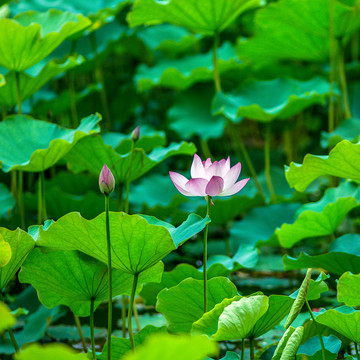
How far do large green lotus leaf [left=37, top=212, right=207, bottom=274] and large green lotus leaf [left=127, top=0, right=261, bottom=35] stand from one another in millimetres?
960

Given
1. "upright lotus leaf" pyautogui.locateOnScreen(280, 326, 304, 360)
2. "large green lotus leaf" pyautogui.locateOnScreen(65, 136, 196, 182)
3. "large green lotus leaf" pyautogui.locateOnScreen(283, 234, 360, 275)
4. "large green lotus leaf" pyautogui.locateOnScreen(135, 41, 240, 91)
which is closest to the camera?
"upright lotus leaf" pyautogui.locateOnScreen(280, 326, 304, 360)

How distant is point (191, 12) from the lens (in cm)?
176

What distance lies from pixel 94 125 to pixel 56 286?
484 millimetres

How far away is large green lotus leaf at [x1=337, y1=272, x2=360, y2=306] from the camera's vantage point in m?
0.97

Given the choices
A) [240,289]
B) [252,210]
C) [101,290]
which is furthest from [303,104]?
[101,290]

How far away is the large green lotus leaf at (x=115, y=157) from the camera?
4.58ft

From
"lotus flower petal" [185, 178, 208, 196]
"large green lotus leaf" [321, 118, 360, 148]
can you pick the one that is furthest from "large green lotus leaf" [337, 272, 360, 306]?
"large green lotus leaf" [321, 118, 360, 148]

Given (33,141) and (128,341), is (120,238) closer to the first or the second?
(128,341)

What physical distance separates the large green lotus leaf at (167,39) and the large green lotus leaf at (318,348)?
1664 millimetres

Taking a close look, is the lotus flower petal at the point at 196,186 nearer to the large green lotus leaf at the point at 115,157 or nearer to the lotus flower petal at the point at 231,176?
the lotus flower petal at the point at 231,176

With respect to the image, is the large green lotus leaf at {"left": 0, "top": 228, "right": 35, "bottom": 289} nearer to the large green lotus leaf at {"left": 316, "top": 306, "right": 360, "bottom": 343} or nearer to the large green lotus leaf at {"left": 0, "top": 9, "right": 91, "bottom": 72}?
the large green lotus leaf at {"left": 316, "top": 306, "right": 360, "bottom": 343}

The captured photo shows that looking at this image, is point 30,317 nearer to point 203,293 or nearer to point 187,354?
point 203,293

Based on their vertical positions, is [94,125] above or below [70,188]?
above

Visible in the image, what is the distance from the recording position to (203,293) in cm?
107
